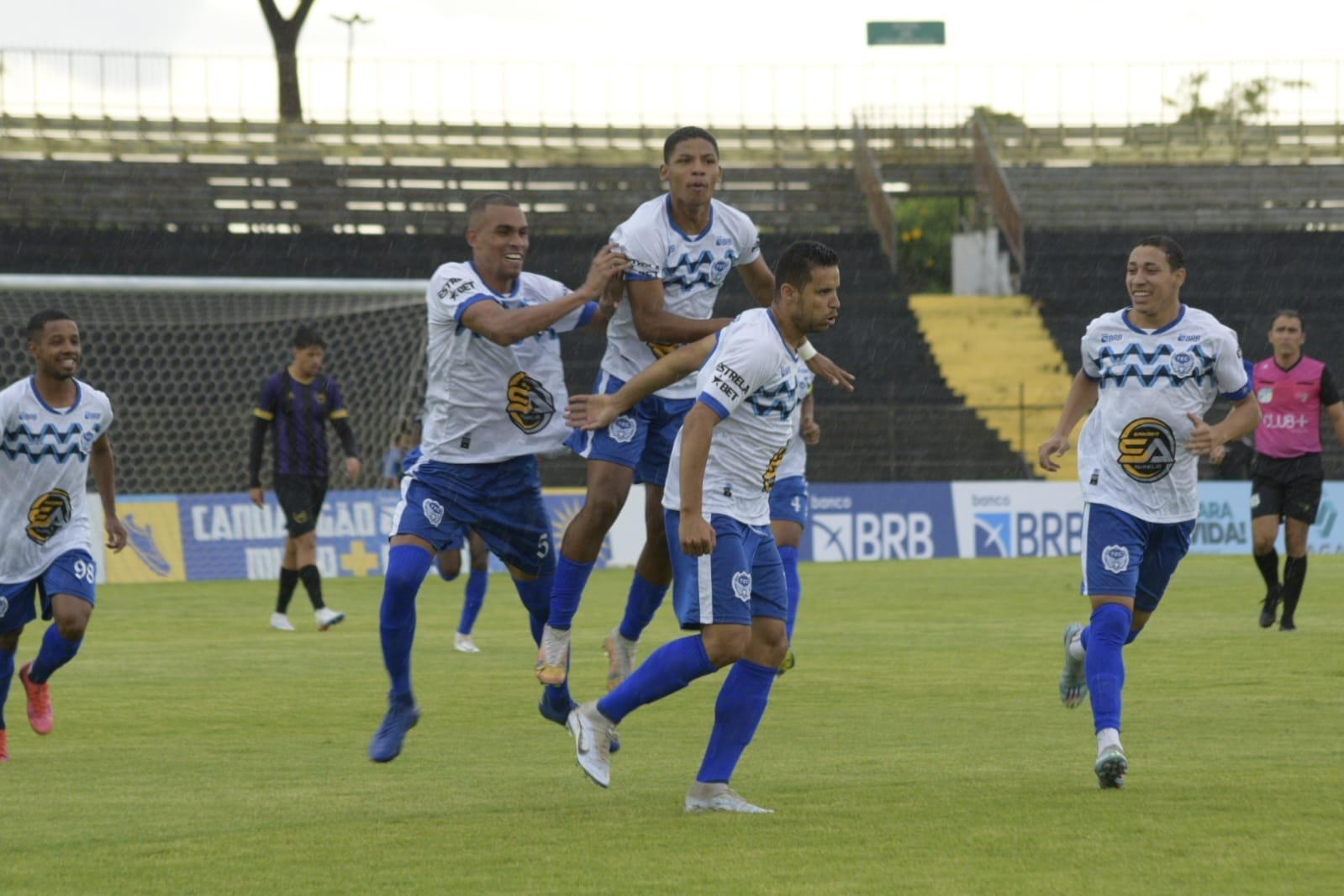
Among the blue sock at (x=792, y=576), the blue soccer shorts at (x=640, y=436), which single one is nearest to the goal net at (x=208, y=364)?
the blue sock at (x=792, y=576)

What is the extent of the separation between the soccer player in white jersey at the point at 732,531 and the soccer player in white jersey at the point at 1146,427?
164 centimetres

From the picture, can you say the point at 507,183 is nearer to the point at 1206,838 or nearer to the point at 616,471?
the point at 616,471

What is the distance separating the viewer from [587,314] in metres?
8.27

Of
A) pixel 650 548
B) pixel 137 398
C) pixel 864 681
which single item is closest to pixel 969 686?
pixel 864 681

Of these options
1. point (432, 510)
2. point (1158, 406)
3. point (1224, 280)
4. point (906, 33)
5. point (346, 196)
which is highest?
point (906, 33)

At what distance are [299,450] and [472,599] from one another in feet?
9.69

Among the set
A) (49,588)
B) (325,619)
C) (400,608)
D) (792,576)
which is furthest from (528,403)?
(325,619)

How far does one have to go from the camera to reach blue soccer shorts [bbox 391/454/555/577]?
8078mm

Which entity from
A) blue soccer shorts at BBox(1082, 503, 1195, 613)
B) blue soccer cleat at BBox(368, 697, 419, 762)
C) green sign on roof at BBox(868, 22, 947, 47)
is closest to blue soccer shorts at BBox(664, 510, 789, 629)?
blue soccer shorts at BBox(1082, 503, 1195, 613)

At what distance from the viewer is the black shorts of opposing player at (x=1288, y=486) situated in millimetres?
14641

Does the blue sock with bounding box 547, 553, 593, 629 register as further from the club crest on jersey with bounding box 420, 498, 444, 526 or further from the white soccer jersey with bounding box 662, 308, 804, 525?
the white soccer jersey with bounding box 662, 308, 804, 525

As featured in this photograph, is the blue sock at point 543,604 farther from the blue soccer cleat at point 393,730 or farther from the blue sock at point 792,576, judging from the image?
the blue sock at point 792,576

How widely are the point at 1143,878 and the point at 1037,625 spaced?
9701 mm

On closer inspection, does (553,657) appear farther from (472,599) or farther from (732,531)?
(472,599)
